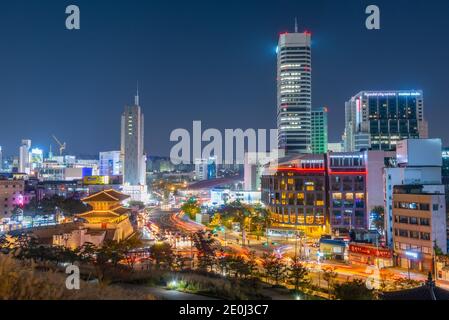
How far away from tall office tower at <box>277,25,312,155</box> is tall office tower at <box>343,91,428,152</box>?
2000 centimetres

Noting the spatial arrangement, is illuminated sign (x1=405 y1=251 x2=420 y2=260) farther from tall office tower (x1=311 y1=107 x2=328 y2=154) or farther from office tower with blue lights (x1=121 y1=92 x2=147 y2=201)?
tall office tower (x1=311 y1=107 x2=328 y2=154)

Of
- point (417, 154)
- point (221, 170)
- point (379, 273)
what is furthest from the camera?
point (221, 170)

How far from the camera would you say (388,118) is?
10656 centimetres

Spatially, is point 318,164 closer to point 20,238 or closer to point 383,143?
point 20,238

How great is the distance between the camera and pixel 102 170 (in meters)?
115

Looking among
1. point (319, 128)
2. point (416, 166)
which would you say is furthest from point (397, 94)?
point (416, 166)

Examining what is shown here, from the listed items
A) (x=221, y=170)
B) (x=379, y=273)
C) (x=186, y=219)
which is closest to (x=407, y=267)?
(x=379, y=273)

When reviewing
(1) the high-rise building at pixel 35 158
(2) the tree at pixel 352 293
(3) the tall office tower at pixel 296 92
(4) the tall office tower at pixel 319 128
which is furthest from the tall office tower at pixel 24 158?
(2) the tree at pixel 352 293

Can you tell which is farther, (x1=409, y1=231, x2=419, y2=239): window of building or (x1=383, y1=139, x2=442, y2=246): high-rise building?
(x1=383, y1=139, x2=442, y2=246): high-rise building

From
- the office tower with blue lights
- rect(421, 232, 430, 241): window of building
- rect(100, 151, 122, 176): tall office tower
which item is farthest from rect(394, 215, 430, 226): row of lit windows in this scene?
rect(100, 151, 122, 176): tall office tower

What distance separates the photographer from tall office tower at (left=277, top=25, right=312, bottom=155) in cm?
9419

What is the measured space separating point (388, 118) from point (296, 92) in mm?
29215
